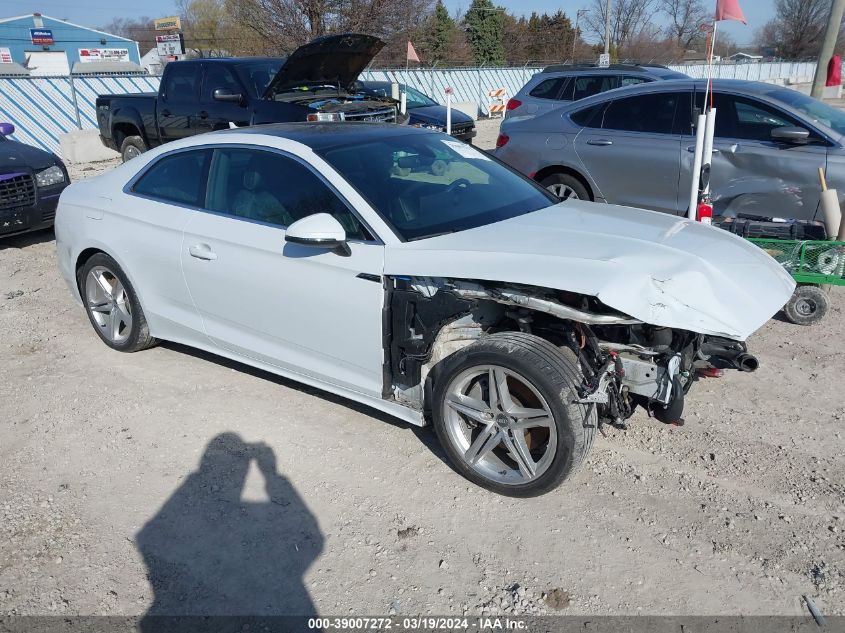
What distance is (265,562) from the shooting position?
310 cm

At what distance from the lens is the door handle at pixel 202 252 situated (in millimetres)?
4230

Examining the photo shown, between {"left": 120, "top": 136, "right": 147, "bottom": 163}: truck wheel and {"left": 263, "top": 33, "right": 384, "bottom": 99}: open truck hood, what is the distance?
3.44 m

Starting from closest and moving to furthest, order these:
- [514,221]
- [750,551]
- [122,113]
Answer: [750,551], [514,221], [122,113]

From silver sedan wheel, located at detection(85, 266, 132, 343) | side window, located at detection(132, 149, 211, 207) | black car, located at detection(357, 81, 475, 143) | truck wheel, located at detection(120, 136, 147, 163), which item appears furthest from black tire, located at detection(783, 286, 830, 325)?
truck wheel, located at detection(120, 136, 147, 163)

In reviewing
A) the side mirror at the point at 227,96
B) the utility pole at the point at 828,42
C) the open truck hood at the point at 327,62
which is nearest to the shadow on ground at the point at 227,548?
the open truck hood at the point at 327,62

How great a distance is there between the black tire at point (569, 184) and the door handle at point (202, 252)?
4.26 meters

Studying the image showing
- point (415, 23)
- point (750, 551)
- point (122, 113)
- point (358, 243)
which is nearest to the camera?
point (750, 551)

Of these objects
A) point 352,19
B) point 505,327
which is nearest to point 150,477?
point 505,327

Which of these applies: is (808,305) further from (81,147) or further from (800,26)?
(800,26)

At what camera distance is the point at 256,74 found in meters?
10.1

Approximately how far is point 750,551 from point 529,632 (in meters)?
1.09

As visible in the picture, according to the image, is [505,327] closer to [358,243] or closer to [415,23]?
[358,243]

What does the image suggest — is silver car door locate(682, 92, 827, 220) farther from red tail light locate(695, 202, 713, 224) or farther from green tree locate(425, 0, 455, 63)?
green tree locate(425, 0, 455, 63)

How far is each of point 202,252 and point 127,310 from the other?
122 cm
